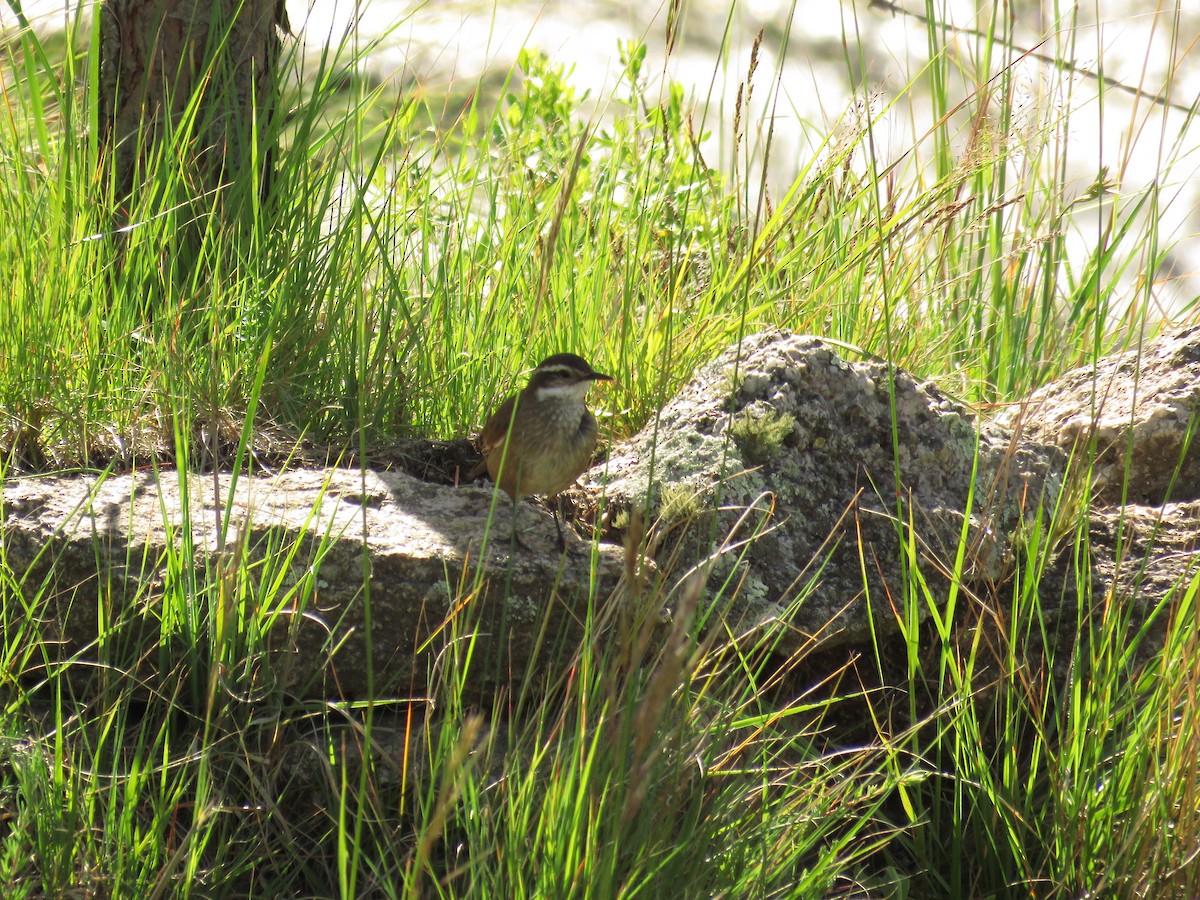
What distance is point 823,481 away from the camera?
354cm

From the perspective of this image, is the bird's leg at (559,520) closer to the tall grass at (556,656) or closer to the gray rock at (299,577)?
the gray rock at (299,577)

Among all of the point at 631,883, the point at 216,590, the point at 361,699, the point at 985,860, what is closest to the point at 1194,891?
the point at 985,860

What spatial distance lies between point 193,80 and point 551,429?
1803mm

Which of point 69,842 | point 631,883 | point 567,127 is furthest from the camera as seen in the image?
point 567,127

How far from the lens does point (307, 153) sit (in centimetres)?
423

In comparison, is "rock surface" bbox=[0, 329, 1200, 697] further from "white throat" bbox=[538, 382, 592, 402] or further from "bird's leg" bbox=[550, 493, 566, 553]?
"white throat" bbox=[538, 382, 592, 402]

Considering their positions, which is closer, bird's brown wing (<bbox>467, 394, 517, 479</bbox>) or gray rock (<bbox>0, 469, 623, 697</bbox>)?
gray rock (<bbox>0, 469, 623, 697</bbox>)

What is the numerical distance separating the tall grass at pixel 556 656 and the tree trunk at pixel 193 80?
0.11 m

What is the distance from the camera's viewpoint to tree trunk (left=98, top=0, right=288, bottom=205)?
160 inches

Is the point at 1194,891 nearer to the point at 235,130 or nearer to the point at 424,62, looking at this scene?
the point at 235,130

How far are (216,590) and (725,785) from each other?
1.20m

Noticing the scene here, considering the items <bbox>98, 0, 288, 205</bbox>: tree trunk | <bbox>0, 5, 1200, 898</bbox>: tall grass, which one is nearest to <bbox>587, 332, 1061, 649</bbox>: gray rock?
<bbox>0, 5, 1200, 898</bbox>: tall grass

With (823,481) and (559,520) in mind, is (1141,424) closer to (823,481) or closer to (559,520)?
(823,481)

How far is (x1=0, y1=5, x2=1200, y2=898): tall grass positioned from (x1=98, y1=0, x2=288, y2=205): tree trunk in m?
0.11
